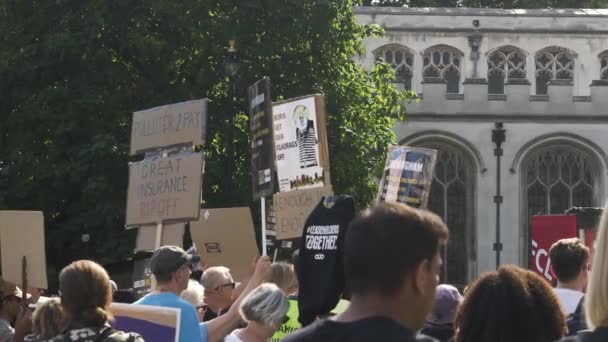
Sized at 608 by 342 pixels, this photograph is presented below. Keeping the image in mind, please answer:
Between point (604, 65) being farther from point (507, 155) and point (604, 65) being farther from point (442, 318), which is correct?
point (442, 318)

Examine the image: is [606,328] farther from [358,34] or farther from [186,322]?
[358,34]

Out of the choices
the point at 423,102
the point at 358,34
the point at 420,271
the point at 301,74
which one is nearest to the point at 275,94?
the point at 301,74

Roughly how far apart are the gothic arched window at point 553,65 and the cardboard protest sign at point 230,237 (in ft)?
86.5

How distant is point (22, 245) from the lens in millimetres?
9672

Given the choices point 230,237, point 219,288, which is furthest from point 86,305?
point 230,237

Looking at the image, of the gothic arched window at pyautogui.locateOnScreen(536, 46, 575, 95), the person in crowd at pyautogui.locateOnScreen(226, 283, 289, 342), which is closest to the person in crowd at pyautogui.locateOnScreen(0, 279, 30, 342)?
the person in crowd at pyautogui.locateOnScreen(226, 283, 289, 342)

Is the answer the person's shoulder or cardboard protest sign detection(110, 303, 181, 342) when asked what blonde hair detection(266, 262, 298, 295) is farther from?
the person's shoulder

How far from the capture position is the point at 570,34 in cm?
3634

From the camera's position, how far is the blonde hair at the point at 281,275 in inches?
296

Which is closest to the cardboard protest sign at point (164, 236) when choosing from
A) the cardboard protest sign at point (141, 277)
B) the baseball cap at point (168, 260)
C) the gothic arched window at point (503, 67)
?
the cardboard protest sign at point (141, 277)

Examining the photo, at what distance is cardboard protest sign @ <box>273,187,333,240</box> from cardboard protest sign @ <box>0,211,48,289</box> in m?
1.58

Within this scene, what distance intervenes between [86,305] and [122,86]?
16840 millimetres

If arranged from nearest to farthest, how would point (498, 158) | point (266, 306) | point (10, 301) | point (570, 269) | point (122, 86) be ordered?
1. point (266, 306)
2. point (570, 269)
3. point (10, 301)
4. point (122, 86)
5. point (498, 158)

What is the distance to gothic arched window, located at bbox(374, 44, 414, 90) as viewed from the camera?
35425mm
